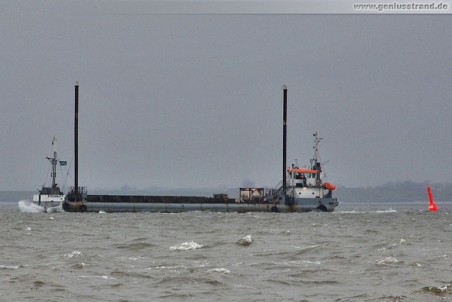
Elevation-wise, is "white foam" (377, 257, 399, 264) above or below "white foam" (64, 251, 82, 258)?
above

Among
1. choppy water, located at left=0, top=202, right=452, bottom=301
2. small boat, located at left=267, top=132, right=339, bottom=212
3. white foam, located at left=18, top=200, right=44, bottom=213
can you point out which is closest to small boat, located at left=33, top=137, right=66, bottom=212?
white foam, located at left=18, top=200, right=44, bottom=213

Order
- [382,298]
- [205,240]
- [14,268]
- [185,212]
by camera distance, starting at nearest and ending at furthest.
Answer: [382,298]
[14,268]
[205,240]
[185,212]

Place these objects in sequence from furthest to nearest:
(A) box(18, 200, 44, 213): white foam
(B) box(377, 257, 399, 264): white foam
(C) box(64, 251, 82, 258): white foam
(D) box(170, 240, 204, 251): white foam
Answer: (A) box(18, 200, 44, 213): white foam
(D) box(170, 240, 204, 251): white foam
(C) box(64, 251, 82, 258): white foam
(B) box(377, 257, 399, 264): white foam

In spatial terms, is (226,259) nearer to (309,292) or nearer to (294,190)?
(309,292)

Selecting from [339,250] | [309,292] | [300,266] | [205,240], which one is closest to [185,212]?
[205,240]

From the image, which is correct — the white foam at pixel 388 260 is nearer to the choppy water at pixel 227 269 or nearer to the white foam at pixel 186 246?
the choppy water at pixel 227 269

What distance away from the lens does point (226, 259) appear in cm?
3288

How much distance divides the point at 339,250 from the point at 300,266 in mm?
7080

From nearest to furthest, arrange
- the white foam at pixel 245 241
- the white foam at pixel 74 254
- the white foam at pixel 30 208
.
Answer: the white foam at pixel 74 254, the white foam at pixel 245 241, the white foam at pixel 30 208

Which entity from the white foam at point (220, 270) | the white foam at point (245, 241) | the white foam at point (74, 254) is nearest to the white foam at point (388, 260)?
the white foam at point (220, 270)

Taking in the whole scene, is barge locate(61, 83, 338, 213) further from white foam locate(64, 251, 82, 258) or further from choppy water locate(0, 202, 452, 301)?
white foam locate(64, 251, 82, 258)

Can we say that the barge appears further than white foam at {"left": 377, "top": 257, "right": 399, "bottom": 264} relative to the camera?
Yes

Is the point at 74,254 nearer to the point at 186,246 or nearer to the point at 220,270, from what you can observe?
the point at 186,246

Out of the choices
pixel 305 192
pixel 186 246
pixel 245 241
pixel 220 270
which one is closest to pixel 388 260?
pixel 220 270
